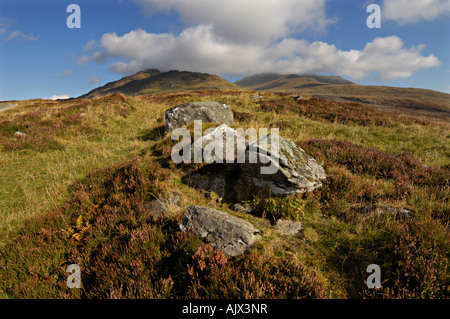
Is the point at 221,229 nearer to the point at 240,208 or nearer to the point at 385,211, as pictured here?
the point at 240,208

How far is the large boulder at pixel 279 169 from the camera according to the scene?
5449 mm

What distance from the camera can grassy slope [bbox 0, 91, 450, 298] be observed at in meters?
3.12

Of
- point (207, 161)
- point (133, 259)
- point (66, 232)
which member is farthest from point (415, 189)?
point (66, 232)

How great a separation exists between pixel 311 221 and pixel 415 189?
11.4 feet

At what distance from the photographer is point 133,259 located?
3.73 meters

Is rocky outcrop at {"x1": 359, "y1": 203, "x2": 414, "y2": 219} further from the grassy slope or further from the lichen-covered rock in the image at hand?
the lichen-covered rock

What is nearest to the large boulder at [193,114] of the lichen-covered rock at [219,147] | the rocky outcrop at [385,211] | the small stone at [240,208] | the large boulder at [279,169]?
the lichen-covered rock at [219,147]

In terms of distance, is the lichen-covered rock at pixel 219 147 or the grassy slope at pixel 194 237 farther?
the lichen-covered rock at pixel 219 147

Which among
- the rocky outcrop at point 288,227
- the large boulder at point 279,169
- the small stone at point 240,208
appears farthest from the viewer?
the large boulder at point 279,169

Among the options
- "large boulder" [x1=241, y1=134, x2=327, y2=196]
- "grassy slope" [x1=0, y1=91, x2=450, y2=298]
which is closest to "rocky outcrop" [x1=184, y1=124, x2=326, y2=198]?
"large boulder" [x1=241, y1=134, x2=327, y2=196]

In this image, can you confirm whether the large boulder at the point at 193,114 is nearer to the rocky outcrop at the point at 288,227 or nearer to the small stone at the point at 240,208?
the small stone at the point at 240,208

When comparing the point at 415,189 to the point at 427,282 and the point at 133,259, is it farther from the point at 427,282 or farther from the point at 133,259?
the point at 133,259

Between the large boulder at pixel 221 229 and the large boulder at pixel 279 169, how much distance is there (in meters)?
1.82

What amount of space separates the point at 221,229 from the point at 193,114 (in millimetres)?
9218
